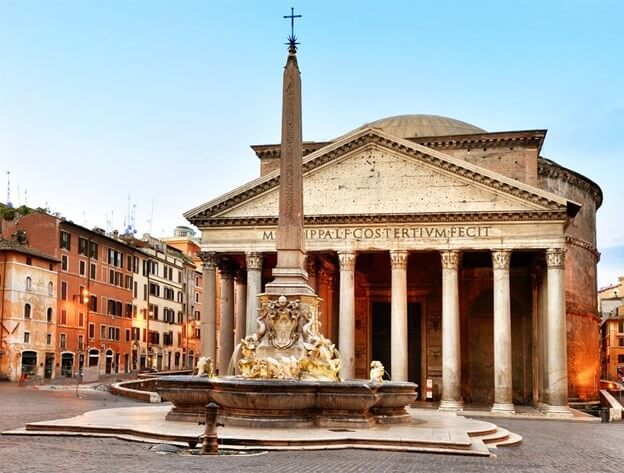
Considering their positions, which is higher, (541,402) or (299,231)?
(299,231)

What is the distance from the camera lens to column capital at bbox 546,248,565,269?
32312mm

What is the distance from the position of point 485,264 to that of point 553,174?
1001cm

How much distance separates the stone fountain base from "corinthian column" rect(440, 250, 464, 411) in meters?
17.2

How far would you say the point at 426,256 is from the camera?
41.1 m

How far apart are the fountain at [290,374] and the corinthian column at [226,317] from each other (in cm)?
1903

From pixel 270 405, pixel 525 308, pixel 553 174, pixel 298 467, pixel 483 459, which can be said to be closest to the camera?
pixel 298 467

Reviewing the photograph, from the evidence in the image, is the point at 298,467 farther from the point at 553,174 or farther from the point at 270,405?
the point at 553,174

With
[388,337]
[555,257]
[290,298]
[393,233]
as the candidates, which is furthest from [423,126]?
[290,298]

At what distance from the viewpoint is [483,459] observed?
13.2 m

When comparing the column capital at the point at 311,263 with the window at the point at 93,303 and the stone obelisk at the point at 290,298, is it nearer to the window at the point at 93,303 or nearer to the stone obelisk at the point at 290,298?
the stone obelisk at the point at 290,298

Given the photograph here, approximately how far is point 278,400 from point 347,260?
19.8 m

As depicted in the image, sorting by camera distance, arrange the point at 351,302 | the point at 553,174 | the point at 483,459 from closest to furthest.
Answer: the point at 483,459, the point at 351,302, the point at 553,174

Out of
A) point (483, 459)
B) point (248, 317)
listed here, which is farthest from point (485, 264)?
point (483, 459)

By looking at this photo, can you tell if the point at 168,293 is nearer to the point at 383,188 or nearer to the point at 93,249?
the point at 93,249
